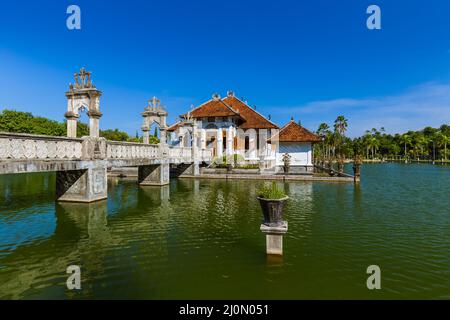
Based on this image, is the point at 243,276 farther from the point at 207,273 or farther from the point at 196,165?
the point at 196,165

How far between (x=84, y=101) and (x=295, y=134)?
25086 millimetres

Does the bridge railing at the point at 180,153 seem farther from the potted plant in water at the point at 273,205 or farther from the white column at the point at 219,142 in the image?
the potted plant in water at the point at 273,205

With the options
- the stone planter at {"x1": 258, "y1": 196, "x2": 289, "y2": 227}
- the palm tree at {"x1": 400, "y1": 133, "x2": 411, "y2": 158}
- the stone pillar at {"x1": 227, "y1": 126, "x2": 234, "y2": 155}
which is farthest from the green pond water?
the palm tree at {"x1": 400, "y1": 133, "x2": 411, "y2": 158}

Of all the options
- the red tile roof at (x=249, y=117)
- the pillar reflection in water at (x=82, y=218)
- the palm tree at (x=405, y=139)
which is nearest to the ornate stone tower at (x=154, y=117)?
the pillar reflection in water at (x=82, y=218)

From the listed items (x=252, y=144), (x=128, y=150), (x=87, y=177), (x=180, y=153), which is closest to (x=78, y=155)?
(x=87, y=177)

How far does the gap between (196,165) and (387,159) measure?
96.0 meters

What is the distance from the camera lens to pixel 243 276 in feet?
20.0

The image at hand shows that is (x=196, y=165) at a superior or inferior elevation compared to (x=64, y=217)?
superior

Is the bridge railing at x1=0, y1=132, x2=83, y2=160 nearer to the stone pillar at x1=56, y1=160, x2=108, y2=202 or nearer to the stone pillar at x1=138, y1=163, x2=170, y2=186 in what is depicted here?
the stone pillar at x1=56, y1=160, x2=108, y2=202

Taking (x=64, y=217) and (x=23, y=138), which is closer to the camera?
(x=23, y=138)

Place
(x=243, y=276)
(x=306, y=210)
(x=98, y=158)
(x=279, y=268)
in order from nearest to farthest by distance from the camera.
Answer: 1. (x=243, y=276)
2. (x=279, y=268)
3. (x=306, y=210)
4. (x=98, y=158)

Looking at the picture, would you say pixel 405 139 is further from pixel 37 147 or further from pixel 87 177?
pixel 37 147
